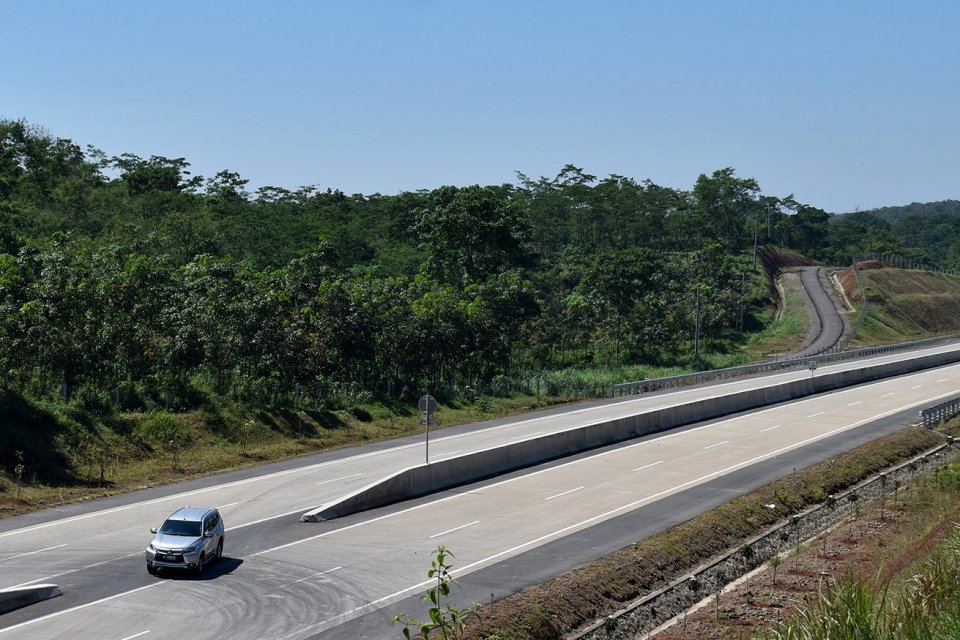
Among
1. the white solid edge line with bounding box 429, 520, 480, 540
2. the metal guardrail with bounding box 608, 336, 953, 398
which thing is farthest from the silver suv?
the metal guardrail with bounding box 608, 336, 953, 398

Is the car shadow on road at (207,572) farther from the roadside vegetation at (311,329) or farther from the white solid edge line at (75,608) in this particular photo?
the roadside vegetation at (311,329)

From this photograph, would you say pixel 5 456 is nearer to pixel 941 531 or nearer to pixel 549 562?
pixel 549 562

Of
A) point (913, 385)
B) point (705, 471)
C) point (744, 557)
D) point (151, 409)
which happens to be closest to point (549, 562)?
point (744, 557)

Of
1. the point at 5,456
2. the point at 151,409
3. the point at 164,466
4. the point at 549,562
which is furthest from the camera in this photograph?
the point at 151,409

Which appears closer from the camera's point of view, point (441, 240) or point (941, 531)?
point (941, 531)

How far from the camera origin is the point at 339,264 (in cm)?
9019

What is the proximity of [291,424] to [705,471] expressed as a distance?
18.4m

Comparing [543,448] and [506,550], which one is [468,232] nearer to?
[543,448]

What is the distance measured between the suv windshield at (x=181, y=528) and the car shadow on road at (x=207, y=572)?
33.4 inches

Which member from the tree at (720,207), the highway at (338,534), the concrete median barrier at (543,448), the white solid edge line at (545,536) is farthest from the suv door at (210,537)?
the tree at (720,207)

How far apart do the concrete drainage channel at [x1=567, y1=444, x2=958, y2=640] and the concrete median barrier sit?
398 inches

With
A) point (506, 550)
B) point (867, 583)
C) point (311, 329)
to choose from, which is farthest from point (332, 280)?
point (867, 583)

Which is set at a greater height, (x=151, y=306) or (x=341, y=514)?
(x=151, y=306)

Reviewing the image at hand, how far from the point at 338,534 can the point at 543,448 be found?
1432cm
